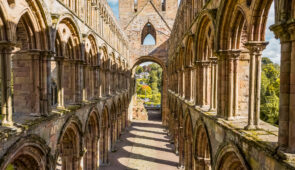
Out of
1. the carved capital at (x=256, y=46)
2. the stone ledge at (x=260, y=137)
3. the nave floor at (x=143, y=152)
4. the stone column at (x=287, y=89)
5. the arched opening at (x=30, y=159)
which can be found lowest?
the nave floor at (x=143, y=152)

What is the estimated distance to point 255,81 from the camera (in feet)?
18.1

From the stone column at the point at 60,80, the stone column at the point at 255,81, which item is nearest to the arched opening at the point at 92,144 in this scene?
the stone column at the point at 60,80

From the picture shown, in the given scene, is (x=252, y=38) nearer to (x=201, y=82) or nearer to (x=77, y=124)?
(x=201, y=82)

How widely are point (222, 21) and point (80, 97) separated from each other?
26.1 ft

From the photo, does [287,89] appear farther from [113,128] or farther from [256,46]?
[113,128]

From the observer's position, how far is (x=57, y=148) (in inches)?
323

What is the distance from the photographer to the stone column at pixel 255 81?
547 cm

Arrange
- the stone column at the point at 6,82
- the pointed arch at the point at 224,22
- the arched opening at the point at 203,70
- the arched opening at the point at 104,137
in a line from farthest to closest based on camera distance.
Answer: the arched opening at the point at 104,137 < the arched opening at the point at 203,70 < the pointed arch at the point at 224,22 < the stone column at the point at 6,82

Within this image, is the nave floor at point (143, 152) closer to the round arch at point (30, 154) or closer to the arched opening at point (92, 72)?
the arched opening at point (92, 72)

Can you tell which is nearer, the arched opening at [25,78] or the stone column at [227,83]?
the stone column at [227,83]

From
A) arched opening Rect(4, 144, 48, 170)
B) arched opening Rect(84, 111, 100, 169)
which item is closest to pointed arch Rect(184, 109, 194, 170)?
arched opening Rect(84, 111, 100, 169)

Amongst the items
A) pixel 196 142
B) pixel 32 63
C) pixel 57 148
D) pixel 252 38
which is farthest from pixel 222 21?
pixel 57 148

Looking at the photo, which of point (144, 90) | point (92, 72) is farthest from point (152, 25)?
point (144, 90)

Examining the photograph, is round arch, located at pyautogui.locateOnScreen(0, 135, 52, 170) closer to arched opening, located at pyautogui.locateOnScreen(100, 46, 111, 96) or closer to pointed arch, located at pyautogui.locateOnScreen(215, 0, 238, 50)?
pointed arch, located at pyautogui.locateOnScreen(215, 0, 238, 50)
